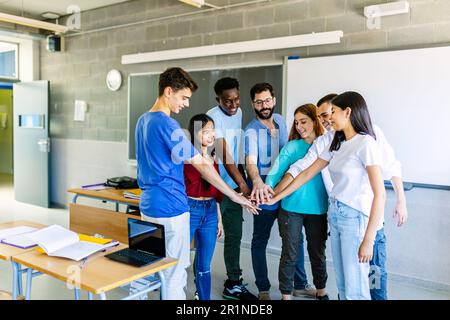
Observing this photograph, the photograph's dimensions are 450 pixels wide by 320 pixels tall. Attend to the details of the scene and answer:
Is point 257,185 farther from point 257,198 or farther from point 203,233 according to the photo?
point 203,233

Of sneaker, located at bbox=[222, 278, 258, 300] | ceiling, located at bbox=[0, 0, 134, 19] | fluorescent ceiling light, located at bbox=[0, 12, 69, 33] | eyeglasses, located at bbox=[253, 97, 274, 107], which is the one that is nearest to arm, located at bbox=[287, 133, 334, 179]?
eyeglasses, located at bbox=[253, 97, 274, 107]

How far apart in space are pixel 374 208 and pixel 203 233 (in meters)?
1.07

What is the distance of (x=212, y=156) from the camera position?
2.88 metres

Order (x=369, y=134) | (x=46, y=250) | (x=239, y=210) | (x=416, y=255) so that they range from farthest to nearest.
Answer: (x=416, y=255), (x=239, y=210), (x=369, y=134), (x=46, y=250)

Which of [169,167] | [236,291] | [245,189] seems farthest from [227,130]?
[236,291]

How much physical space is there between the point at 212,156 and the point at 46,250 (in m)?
1.25

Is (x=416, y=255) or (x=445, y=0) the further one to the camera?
(x=416, y=255)

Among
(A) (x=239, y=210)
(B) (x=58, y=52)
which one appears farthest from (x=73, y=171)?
(A) (x=239, y=210)

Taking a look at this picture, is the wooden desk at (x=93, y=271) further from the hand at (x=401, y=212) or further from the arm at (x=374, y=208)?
the hand at (x=401, y=212)

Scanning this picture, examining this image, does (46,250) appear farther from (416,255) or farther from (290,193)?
(416,255)

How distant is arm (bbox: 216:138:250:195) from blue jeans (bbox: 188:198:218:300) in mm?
383

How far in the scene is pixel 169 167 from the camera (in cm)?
228

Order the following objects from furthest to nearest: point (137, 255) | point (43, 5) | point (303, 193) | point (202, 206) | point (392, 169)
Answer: point (43, 5), point (303, 193), point (202, 206), point (392, 169), point (137, 255)

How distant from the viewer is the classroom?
7.14 feet
